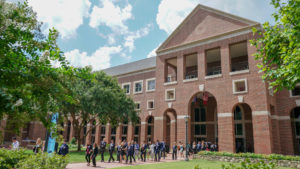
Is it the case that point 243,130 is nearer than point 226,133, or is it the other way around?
point 226,133

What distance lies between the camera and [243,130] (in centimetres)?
2666

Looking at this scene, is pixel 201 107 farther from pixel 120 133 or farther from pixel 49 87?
pixel 49 87

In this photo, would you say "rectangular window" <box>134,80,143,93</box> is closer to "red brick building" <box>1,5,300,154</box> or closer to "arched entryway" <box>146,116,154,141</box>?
"arched entryway" <box>146,116,154,141</box>

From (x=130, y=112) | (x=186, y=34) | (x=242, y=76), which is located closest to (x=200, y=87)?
(x=242, y=76)

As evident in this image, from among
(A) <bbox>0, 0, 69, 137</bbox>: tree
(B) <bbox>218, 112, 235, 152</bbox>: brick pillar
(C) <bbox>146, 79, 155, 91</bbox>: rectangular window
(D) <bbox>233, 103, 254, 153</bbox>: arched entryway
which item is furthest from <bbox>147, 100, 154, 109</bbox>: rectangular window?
(A) <bbox>0, 0, 69, 137</bbox>: tree

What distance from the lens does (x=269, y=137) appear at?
1961 cm

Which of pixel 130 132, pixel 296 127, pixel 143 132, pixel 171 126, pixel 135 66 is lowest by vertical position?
pixel 130 132

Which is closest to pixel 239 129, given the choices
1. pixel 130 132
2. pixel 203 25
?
pixel 203 25

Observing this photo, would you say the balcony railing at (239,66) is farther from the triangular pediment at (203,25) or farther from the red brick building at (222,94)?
the triangular pediment at (203,25)

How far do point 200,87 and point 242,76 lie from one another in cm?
476

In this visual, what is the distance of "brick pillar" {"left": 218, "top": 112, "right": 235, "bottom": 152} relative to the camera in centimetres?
2147

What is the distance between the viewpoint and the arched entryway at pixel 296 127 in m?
24.2

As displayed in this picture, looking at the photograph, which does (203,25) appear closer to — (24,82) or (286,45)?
(286,45)

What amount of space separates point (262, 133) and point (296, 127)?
797cm
